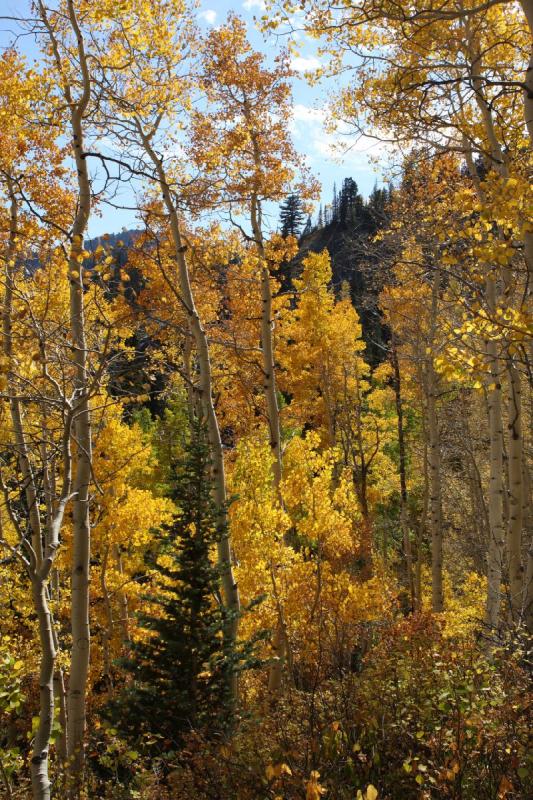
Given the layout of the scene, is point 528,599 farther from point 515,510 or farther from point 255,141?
point 255,141

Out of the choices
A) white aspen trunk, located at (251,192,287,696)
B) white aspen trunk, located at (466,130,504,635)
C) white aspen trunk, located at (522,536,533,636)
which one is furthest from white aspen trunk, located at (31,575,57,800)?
white aspen trunk, located at (251,192,287,696)

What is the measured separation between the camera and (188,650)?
621 cm

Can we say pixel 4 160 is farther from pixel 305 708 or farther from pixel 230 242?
pixel 305 708

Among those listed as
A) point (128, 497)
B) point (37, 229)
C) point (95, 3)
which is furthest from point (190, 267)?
point (95, 3)

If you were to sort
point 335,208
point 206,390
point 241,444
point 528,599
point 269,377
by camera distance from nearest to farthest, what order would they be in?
point 528,599 < point 206,390 < point 269,377 < point 241,444 < point 335,208

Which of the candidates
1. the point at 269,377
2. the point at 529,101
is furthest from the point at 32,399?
the point at 269,377

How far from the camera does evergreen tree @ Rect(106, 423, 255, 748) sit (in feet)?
Answer: 19.5

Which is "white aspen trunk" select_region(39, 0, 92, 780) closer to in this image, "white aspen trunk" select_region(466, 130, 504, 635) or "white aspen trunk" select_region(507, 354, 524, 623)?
"white aspen trunk" select_region(466, 130, 504, 635)

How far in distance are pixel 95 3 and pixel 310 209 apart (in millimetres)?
4509

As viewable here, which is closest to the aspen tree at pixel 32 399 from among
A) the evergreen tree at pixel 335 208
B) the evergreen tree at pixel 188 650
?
the evergreen tree at pixel 188 650

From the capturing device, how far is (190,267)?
10148 millimetres

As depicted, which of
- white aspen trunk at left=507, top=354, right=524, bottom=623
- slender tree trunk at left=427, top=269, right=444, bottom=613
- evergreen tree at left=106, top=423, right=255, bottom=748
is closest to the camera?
white aspen trunk at left=507, top=354, right=524, bottom=623

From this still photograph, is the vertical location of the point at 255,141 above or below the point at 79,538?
above

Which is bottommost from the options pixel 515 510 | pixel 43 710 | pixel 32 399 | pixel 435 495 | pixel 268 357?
pixel 43 710
